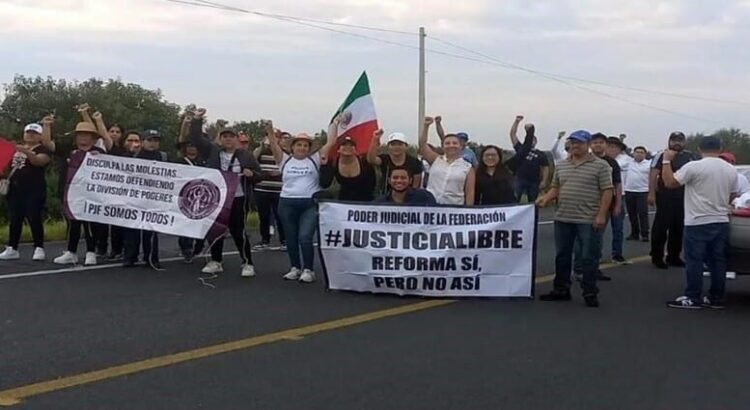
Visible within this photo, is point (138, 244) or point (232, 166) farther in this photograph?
point (138, 244)

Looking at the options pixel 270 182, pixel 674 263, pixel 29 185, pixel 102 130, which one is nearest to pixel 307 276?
pixel 102 130

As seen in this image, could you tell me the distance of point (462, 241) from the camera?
1030 cm

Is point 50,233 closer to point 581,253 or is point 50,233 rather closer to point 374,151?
point 374,151

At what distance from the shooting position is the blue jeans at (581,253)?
1002 centimetres

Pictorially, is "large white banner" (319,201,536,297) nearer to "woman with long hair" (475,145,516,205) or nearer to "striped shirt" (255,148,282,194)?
"woman with long hair" (475,145,516,205)

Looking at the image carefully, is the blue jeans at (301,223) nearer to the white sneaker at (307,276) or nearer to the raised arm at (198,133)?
the white sneaker at (307,276)

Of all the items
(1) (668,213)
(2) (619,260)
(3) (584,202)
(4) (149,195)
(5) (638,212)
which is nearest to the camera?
(3) (584,202)

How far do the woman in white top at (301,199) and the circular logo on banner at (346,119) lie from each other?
86cm

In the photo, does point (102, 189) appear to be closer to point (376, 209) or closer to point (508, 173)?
point (376, 209)

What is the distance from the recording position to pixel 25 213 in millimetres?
12797

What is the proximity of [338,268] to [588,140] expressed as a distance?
2.70m

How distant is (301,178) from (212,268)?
1556 mm

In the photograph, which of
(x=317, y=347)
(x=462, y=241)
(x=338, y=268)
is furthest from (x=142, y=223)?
(x=317, y=347)

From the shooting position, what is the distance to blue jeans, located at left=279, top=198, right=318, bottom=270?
11.2 m
